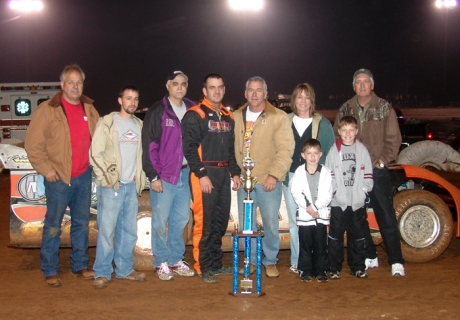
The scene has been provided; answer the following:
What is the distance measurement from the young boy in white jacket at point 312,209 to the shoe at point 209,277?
939 millimetres

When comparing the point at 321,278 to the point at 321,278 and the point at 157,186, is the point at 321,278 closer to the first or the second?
the point at 321,278

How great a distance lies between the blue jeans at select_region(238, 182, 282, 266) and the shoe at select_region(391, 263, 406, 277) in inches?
51.6

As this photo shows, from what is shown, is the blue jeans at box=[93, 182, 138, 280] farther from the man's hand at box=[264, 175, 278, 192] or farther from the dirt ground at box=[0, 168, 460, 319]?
the man's hand at box=[264, 175, 278, 192]

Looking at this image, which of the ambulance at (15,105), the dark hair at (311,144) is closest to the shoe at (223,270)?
the dark hair at (311,144)

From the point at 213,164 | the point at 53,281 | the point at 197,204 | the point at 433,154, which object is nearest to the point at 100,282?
the point at 53,281

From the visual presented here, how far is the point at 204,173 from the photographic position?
5.70 m

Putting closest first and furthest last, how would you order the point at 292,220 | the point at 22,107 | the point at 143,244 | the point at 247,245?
the point at 247,245
the point at 292,220
the point at 143,244
the point at 22,107

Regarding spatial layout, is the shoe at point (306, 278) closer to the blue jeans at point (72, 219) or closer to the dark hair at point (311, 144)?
the dark hair at point (311, 144)

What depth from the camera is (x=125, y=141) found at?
584 centimetres

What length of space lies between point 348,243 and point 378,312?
1.33 meters

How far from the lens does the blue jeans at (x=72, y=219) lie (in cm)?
580

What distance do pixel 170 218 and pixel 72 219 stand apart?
3.50 ft

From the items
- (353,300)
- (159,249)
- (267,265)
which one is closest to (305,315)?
(353,300)

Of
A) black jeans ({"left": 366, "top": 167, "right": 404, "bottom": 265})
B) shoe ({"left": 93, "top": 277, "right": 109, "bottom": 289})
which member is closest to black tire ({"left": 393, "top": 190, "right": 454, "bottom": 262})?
black jeans ({"left": 366, "top": 167, "right": 404, "bottom": 265})
